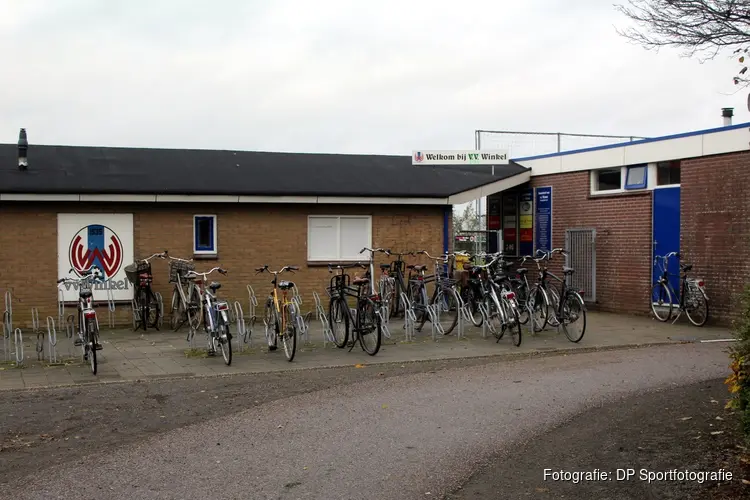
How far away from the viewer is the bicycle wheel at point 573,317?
12820 millimetres

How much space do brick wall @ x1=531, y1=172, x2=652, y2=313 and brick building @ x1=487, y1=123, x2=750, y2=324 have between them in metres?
0.02

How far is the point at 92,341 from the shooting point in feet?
33.4

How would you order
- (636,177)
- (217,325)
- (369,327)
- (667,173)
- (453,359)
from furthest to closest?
1. (636,177)
2. (667,173)
3. (369,327)
4. (453,359)
5. (217,325)

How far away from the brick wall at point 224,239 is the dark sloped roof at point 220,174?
0.45 metres

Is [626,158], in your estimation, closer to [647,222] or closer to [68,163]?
[647,222]

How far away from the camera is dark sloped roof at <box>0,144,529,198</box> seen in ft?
49.7

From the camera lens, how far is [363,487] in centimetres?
544

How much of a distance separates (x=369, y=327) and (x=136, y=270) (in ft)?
17.5

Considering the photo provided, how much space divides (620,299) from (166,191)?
953cm

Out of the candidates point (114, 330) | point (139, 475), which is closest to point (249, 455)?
point (139, 475)

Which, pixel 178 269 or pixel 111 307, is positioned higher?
pixel 178 269

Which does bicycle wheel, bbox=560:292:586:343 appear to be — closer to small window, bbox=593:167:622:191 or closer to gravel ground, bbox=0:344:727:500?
gravel ground, bbox=0:344:727:500

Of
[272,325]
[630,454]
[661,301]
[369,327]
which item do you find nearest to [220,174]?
[272,325]

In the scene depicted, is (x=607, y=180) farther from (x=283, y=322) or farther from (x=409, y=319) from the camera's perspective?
(x=283, y=322)
